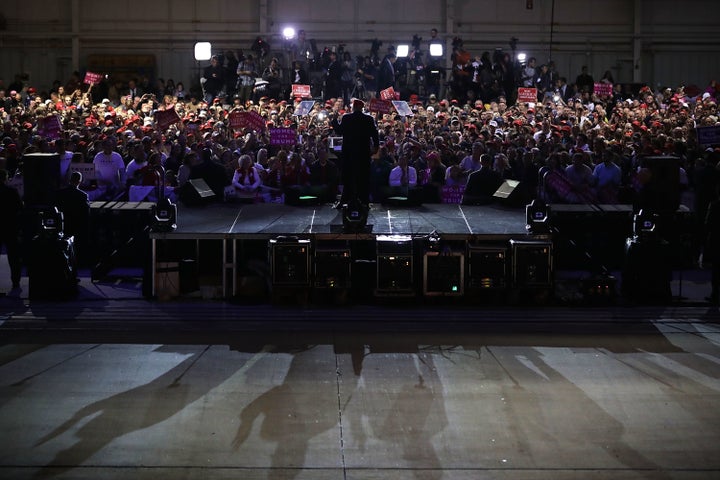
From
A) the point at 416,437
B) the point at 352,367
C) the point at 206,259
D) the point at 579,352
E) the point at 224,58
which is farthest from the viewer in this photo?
the point at 224,58

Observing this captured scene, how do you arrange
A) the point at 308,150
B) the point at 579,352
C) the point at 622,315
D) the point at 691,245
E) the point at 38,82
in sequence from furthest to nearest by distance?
the point at 38,82
the point at 308,150
the point at 691,245
the point at 622,315
the point at 579,352

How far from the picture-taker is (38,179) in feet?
49.4

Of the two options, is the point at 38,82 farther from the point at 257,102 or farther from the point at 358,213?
the point at 358,213

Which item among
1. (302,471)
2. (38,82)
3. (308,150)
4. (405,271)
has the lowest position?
(302,471)

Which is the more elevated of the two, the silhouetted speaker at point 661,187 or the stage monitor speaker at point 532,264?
the silhouetted speaker at point 661,187

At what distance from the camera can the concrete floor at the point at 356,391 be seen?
840 centimetres

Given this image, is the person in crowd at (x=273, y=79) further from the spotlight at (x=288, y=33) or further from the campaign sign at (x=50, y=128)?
the campaign sign at (x=50, y=128)

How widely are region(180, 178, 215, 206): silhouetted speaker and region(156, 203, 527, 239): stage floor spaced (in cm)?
15

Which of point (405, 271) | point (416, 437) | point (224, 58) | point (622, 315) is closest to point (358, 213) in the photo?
point (405, 271)

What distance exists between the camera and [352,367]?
11188mm

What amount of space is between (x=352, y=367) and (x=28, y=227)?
694 centimetres

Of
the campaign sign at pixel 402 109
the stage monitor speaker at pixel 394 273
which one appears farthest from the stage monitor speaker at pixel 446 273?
the campaign sign at pixel 402 109

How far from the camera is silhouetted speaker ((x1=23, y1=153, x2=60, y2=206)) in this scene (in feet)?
49.3

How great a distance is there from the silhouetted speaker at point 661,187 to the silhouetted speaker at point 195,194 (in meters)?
6.74
